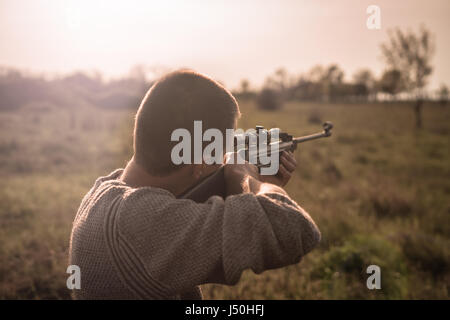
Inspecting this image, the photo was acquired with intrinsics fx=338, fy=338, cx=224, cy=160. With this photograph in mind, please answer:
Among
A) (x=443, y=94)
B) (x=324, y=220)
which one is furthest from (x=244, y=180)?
(x=443, y=94)

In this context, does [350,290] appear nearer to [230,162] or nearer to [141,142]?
[230,162]

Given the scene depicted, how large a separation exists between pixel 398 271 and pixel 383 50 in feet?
78.5

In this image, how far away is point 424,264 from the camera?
454 cm

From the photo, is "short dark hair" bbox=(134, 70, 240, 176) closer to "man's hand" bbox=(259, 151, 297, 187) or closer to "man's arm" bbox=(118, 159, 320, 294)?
"man's arm" bbox=(118, 159, 320, 294)

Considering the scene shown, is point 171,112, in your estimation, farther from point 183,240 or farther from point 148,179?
point 183,240

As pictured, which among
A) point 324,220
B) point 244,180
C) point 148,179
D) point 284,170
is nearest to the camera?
point 148,179

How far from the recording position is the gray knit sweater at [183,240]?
1.44 meters

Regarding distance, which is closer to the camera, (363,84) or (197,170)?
(197,170)

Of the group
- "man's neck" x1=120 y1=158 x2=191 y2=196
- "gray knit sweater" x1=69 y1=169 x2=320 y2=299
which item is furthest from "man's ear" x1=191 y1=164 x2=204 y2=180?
"gray knit sweater" x1=69 y1=169 x2=320 y2=299

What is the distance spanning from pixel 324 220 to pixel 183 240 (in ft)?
15.8

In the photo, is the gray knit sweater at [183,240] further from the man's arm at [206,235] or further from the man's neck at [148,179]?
the man's neck at [148,179]

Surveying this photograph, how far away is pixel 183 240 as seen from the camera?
4.74 ft

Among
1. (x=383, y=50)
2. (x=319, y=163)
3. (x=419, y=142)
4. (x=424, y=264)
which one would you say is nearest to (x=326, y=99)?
(x=383, y=50)

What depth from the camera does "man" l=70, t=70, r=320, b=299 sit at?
1450 millimetres
